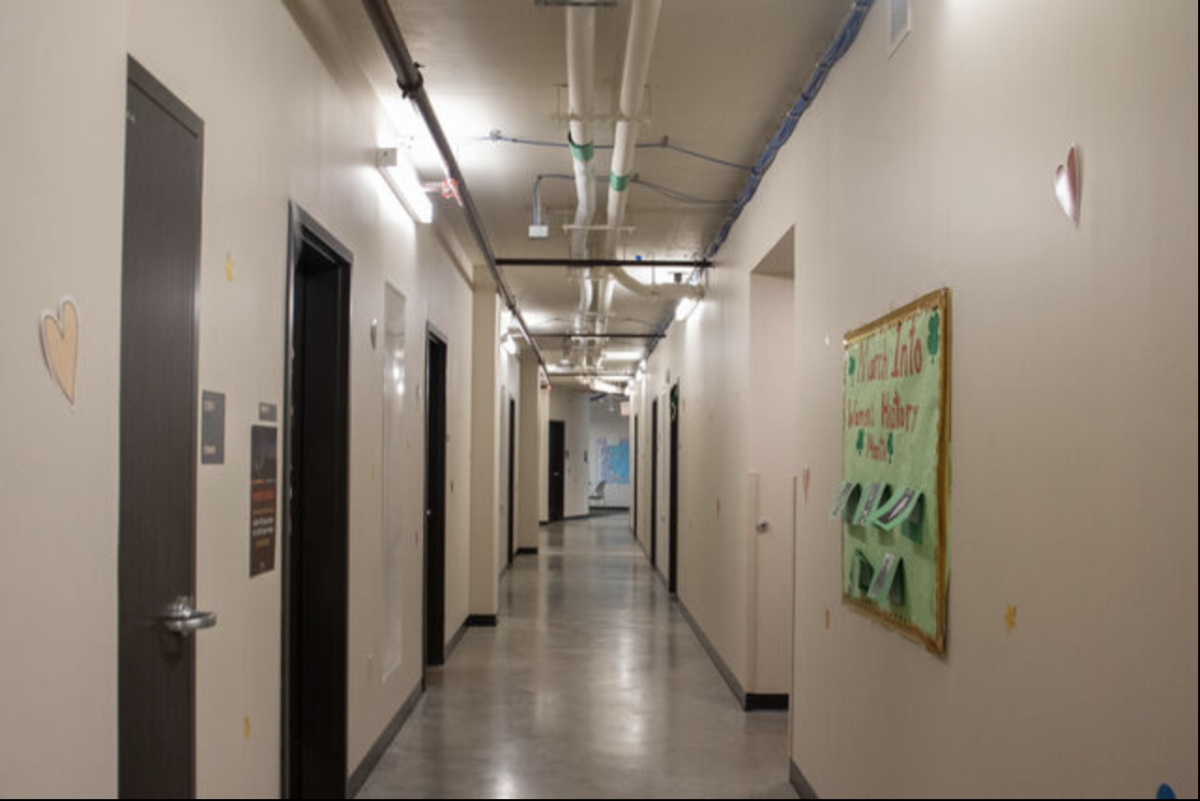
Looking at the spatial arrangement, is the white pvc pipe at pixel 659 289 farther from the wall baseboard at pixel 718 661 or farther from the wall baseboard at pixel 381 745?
the wall baseboard at pixel 381 745

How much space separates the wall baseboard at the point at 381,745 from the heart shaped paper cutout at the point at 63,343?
2.25 m

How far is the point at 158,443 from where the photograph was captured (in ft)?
4.99

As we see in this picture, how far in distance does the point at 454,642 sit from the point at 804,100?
393 centimetres

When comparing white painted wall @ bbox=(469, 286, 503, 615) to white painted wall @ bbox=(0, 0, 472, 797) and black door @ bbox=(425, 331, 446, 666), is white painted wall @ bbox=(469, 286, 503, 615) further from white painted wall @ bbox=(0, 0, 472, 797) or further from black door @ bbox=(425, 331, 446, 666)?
white painted wall @ bbox=(0, 0, 472, 797)

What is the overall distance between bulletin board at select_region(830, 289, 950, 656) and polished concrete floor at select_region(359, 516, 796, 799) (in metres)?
1.22

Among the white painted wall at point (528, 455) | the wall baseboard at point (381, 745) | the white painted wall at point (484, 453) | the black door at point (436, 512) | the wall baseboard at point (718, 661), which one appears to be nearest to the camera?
the wall baseboard at point (381, 745)

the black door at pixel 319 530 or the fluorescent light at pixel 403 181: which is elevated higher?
the fluorescent light at pixel 403 181

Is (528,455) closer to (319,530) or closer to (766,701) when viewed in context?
(766,701)

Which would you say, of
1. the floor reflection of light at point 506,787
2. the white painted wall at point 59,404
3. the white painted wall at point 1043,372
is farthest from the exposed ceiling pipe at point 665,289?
the white painted wall at point 59,404

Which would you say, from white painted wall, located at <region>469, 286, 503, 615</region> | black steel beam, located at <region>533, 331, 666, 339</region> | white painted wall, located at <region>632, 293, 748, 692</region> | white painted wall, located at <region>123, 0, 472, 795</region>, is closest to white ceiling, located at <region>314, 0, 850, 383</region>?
white painted wall, located at <region>123, 0, 472, 795</region>

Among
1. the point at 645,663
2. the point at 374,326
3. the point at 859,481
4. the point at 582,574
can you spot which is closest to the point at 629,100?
the point at 374,326

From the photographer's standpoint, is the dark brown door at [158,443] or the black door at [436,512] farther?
the black door at [436,512]

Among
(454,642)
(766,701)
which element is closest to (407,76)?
(766,701)

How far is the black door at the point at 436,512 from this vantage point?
5.22 metres
